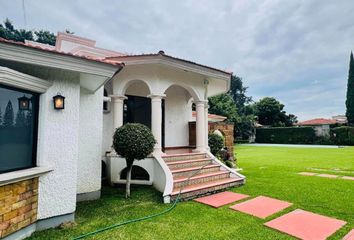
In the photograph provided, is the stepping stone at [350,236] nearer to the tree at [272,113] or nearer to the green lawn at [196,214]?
the green lawn at [196,214]

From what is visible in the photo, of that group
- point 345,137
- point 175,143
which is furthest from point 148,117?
point 345,137

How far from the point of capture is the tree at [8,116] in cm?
412

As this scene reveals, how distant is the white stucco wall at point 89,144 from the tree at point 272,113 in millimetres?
56129

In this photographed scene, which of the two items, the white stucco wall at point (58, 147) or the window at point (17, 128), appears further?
the white stucco wall at point (58, 147)

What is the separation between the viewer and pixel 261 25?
63.7 feet

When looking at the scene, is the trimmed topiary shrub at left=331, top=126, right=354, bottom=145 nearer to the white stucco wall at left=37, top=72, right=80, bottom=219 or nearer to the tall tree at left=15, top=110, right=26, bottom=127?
the white stucco wall at left=37, top=72, right=80, bottom=219

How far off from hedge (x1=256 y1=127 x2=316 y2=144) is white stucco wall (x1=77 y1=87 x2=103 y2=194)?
144ft

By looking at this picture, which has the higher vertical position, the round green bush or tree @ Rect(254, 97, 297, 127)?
tree @ Rect(254, 97, 297, 127)

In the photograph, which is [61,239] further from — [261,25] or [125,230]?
[261,25]

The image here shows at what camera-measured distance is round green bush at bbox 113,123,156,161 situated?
23.0 feet

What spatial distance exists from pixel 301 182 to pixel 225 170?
3239mm

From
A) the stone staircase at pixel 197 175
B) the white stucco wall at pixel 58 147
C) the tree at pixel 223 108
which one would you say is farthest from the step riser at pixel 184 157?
the tree at pixel 223 108

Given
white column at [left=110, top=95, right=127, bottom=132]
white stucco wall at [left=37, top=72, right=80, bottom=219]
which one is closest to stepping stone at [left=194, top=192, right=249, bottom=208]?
white stucco wall at [left=37, top=72, right=80, bottom=219]

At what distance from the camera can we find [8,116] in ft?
13.6
